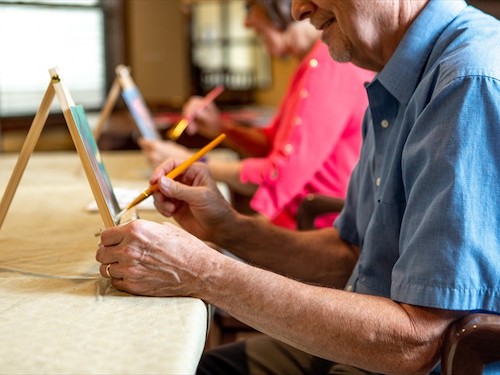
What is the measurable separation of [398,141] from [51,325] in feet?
1.82

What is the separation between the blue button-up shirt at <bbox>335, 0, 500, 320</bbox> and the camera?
0.86 m

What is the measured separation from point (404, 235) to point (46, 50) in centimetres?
272


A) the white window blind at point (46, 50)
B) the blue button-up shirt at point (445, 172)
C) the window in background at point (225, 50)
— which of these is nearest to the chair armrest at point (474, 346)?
the blue button-up shirt at point (445, 172)

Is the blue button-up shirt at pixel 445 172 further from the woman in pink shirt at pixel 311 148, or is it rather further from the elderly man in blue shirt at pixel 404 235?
the woman in pink shirt at pixel 311 148

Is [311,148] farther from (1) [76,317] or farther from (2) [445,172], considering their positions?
(1) [76,317]

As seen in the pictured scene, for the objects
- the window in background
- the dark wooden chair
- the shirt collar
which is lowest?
the window in background

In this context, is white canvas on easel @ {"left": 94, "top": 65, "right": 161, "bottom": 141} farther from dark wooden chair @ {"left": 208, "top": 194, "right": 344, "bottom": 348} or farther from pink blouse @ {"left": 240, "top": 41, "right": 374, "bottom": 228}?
dark wooden chair @ {"left": 208, "top": 194, "right": 344, "bottom": 348}

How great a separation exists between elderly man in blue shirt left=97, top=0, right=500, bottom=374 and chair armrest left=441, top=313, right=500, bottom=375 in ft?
0.13

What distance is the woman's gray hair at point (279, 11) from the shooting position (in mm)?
2254

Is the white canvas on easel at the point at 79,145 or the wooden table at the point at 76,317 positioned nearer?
the wooden table at the point at 76,317

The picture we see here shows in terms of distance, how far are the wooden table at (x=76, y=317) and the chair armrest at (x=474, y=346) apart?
0.30m

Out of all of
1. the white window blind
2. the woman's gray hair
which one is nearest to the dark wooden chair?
the woman's gray hair

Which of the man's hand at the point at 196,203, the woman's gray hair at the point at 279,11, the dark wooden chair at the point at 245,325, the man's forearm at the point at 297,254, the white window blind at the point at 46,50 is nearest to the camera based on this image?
the man's hand at the point at 196,203

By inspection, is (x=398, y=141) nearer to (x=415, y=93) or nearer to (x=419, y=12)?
(x=415, y=93)
